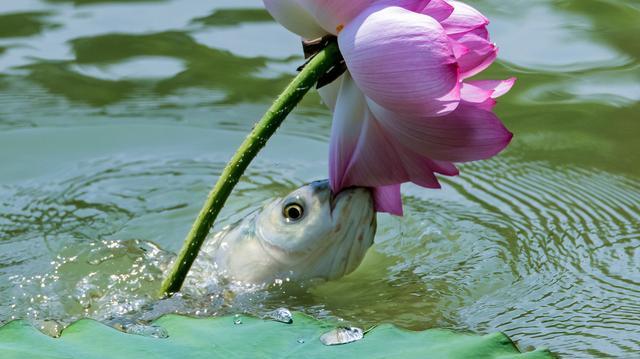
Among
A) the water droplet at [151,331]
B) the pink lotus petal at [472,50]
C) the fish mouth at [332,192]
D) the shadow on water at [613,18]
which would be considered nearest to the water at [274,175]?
the shadow on water at [613,18]

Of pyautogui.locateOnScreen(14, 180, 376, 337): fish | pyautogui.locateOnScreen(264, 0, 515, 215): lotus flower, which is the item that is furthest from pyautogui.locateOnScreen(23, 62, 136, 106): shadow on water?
pyautogui.locateOnScreen(264, 0, 515, 215): lotus flower

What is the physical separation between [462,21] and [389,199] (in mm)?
291

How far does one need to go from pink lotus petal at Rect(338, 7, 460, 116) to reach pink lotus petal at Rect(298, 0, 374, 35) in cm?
3

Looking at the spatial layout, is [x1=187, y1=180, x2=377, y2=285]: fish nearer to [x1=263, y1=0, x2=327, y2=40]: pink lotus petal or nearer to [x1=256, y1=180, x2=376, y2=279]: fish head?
[x1=256, y1=180, x2=376, y2=279]: fish head

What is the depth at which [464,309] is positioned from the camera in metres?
1.57

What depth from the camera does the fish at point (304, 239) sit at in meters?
1.50

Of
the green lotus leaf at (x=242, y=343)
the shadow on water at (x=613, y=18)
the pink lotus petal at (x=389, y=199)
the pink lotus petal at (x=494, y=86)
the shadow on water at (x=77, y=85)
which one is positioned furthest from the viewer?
the shadow on water at (x=613, y=18)

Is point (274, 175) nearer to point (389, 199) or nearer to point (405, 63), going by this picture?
point (389, 199)

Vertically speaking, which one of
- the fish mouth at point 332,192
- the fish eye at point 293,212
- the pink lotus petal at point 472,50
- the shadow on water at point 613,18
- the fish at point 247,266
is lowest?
the shadow on water at point 613,18

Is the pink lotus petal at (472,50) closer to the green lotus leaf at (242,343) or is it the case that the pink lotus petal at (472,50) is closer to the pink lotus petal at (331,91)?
the pink lotus petal at (331,91)

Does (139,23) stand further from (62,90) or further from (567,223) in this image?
(567,223)

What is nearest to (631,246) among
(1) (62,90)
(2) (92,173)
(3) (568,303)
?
(3) (568,303)

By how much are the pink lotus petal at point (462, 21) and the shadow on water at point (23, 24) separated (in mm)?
1898

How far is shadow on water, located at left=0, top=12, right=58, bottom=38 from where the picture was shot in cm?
296
